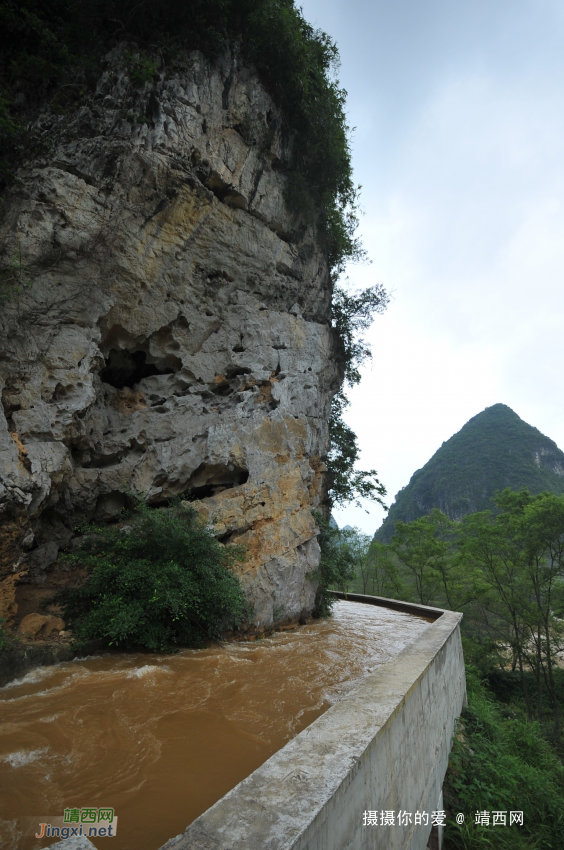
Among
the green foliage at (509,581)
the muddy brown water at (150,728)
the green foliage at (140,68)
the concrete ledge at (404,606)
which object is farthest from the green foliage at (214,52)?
the green foliage at (509,581)

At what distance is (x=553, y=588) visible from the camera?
16281mm

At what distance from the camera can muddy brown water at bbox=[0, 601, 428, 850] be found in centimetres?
241

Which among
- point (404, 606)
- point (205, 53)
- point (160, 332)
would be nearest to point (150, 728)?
point (160, 332)

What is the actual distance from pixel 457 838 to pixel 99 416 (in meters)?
8.14

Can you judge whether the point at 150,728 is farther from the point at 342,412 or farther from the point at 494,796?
the point at 342,412

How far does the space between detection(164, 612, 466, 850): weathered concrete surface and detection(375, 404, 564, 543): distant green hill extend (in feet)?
170

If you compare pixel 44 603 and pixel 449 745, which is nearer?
pixel 449 745

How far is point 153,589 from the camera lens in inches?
223

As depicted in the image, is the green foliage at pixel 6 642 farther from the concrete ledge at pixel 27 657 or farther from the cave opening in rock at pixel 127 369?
the cave opening in rock at pixel 127 369

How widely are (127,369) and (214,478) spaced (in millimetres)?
3298

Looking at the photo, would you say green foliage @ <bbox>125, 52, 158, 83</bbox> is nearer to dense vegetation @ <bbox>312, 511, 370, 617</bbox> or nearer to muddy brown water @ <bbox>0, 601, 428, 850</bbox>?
dense vegetation @ <bbox>312, 511, 370, 617</bbox>

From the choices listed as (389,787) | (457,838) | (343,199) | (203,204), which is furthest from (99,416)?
(343,199)

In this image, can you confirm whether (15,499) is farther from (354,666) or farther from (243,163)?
(243,163)

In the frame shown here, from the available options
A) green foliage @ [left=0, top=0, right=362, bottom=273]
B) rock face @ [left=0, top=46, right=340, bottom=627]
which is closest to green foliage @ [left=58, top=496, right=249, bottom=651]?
rock face @ [left=0, top=46, right=340, bottom=627]
